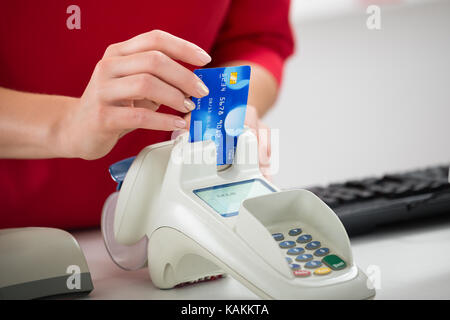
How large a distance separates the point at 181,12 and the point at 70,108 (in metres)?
0.32

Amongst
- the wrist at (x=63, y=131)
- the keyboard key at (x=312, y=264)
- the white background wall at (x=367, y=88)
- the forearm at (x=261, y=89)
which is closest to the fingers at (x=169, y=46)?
the wrist at (x=63, y=131)

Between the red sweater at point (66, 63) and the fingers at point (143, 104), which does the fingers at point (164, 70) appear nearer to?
the fingers at point (143, 104)

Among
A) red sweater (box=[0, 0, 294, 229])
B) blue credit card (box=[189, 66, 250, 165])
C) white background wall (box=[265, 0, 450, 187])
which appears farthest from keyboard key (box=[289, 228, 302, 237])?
white background wall (box=[265, 0, 450, 187])

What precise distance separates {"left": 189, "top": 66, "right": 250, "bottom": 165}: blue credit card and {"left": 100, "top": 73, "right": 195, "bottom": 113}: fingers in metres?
0.01

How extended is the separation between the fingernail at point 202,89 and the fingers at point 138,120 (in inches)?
2.0

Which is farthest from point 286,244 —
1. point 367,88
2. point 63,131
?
point 367,88

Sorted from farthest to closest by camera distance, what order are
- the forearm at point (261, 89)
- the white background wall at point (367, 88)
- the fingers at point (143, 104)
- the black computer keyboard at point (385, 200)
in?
the white background wall at point (367, 88), the forearm at point (261, 89), the black computer keyboard at point (385, 200), the fingers at point (143, 104)

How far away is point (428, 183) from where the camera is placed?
2.74 ft

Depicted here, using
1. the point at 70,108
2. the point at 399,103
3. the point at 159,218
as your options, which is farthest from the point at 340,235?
the point at 399,103

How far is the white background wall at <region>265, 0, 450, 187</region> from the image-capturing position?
217cm

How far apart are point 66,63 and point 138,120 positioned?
328 millimetres

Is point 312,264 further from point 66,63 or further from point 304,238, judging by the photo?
point 66,63

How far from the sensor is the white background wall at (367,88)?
2.17m

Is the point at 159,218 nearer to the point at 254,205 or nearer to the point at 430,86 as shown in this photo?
the point at 254,205
